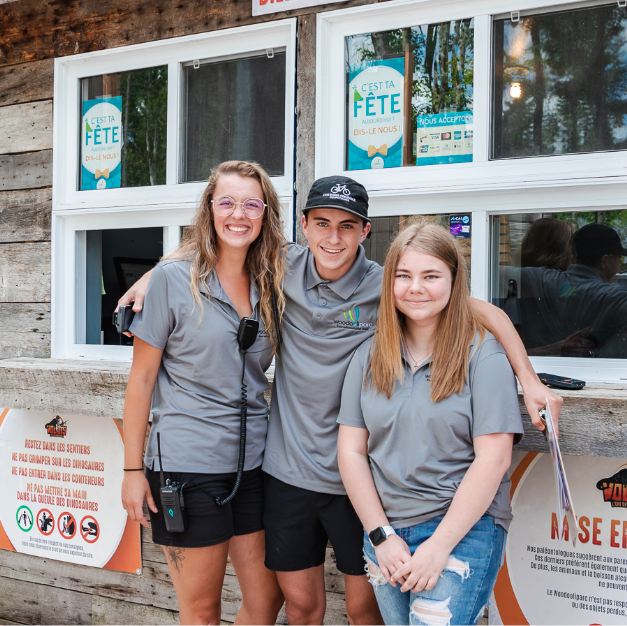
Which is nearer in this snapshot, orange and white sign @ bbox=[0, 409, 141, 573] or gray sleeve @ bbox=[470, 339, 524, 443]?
gray sleeve @ bbox=[470, 339, 524, 443]

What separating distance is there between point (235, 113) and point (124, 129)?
641mm

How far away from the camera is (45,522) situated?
330 centimetres

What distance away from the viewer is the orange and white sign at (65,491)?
3147mm

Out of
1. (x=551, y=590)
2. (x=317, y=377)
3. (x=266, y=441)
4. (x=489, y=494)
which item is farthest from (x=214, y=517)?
(x=551, y=590)

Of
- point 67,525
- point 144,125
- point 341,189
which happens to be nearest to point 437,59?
point 341,189

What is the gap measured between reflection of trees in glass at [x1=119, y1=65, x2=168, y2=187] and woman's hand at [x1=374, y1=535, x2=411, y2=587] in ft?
7.08

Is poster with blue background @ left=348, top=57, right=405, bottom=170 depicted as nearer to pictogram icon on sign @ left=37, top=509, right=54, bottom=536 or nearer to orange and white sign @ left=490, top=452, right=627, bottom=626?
orange and white sign @ left=490, top=452, right=627, bottom=626

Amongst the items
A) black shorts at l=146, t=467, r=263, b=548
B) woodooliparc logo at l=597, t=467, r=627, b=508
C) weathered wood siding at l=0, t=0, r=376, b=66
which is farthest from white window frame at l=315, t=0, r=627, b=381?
black shorts at l=146, t=467, r=263, b=548

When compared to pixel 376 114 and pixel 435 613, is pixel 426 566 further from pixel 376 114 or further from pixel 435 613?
pixel 376 114

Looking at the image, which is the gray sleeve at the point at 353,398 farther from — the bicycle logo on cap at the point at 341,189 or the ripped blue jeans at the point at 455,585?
the bicycle logo on cap at the point at 341,189

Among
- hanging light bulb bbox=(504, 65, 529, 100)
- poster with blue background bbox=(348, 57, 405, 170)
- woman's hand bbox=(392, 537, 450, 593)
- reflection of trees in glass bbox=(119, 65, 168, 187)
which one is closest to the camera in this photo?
woman's hand bbox=(392, 537, 450, 593)

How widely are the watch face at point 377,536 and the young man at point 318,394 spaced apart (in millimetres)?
258

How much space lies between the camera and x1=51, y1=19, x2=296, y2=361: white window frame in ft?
9.95

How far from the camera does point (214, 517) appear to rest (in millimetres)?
1955
